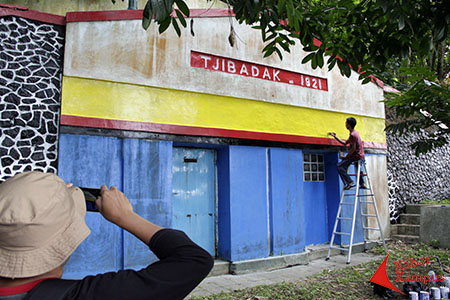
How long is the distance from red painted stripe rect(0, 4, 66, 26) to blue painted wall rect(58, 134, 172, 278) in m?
1.79

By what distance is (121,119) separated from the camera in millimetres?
5242

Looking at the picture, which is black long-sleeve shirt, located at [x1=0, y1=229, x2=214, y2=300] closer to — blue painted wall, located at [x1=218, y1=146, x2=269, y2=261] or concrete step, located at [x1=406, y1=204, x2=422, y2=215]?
blue painted wall, located at [x1=218, y1=146, x2=269, y2=261]

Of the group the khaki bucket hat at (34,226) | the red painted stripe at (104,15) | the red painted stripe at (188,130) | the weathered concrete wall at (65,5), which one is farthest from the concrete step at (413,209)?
the khaki bucket hat at (34,226)

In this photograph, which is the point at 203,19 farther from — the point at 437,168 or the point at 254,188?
the point at 437,168

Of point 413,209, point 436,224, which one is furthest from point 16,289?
point 413,209

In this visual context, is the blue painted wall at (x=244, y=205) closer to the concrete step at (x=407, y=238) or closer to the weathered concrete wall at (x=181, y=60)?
the weathered concrete wall at (x=181, y=60)

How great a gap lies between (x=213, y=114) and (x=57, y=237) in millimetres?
5071

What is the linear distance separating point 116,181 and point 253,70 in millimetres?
3457

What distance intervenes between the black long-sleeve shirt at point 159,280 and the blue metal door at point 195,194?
4.75m

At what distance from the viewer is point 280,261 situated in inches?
247

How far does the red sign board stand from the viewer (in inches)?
241

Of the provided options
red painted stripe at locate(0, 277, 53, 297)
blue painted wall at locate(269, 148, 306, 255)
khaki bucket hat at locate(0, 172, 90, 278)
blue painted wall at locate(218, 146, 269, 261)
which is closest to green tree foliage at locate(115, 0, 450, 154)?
khaki bucket hat at locate(0, 172, 90, 278)

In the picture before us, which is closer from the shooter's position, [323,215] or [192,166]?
[192,166]

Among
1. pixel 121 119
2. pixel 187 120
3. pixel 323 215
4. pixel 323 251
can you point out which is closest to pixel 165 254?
pixel 121 119
